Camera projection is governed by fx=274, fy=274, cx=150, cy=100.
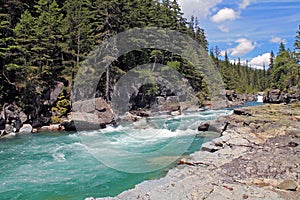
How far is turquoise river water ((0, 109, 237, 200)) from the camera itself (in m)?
10.4

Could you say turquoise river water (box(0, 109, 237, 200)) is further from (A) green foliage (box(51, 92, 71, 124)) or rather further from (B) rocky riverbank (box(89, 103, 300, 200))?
(A) green foliage (box(51, 92, 71, 124))

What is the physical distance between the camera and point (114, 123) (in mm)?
27625

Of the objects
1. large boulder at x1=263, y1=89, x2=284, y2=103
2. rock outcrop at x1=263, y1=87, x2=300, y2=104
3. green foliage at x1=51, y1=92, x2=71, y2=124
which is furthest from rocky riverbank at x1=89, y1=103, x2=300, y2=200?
large boulder at x1=263, y1=89, x2=284, y2=103

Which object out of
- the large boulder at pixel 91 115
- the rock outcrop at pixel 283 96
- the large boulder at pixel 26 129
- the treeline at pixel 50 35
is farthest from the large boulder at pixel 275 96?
the large boulder at pixel 26 129

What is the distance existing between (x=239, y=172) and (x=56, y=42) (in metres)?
25.8

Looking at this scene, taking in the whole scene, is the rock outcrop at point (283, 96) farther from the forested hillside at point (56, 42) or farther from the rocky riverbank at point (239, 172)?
the rocky riverbank at point (239, 172)

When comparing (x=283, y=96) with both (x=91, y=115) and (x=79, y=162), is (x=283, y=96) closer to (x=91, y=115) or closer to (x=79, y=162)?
(x=91, y=115)

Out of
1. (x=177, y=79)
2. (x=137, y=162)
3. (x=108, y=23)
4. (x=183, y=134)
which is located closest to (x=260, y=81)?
(x=177, y=79)

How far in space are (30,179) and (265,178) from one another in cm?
923

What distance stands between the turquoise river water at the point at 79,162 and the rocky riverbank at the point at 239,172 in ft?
6.52

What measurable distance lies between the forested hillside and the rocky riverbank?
60.5 feet

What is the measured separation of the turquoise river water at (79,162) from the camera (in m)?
10.4

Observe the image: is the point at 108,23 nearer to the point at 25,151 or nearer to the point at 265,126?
the point at 25,151

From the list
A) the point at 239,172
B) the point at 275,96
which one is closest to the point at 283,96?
the point at 275,96
